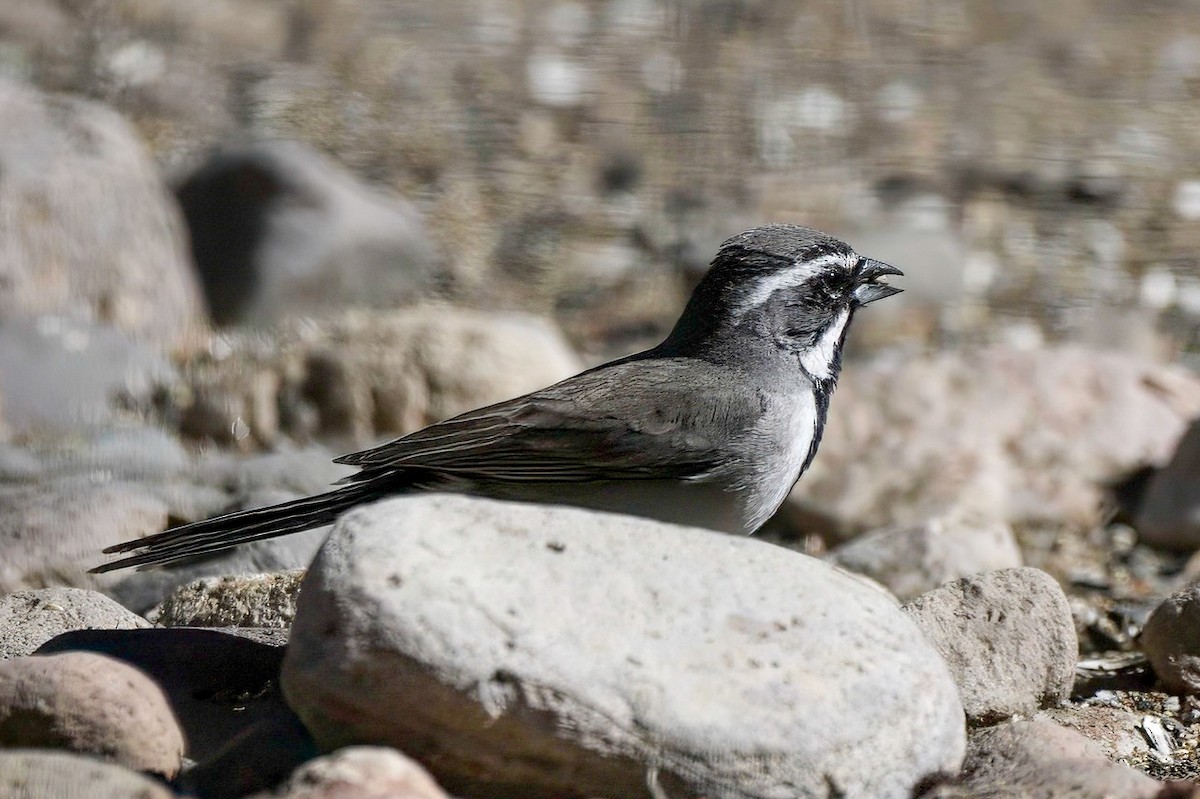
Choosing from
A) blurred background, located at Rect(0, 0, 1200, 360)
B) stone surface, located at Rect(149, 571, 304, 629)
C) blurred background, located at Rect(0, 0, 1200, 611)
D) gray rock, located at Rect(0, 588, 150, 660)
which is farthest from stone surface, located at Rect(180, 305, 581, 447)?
gray rock, located at Rect(0, 588, 150, 660)

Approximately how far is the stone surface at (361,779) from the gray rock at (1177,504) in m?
5.28

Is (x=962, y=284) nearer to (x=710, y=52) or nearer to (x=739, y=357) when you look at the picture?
(x=710, y=52)

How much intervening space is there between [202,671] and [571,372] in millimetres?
4344

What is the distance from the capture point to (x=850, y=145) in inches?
444

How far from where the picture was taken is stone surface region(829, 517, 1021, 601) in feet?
20.5

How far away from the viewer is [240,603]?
4.92 meters

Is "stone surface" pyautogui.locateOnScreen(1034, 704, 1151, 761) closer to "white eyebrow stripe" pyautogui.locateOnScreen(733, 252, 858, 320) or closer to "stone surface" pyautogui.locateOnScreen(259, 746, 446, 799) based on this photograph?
"white eyebrow stripe" pyautogui.locateOnScreen(733, 252, 858, 320)

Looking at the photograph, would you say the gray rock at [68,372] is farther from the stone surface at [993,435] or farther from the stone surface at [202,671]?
the stone surface at [202,671]

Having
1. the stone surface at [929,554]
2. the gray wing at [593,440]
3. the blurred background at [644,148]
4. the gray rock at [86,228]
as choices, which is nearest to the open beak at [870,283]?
the gray wing at [593,440]

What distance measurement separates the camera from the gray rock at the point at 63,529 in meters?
5.58

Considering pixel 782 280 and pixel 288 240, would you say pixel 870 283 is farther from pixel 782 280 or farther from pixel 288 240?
pixel 288 240

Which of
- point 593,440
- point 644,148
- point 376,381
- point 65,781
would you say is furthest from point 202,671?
point 644,148

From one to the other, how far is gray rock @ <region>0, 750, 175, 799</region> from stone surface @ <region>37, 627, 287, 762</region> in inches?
31.0

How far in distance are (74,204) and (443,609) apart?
6061 millimetres
